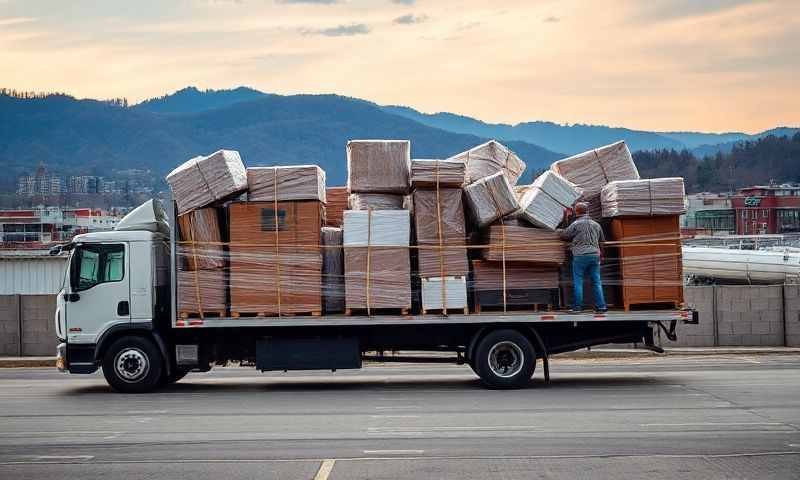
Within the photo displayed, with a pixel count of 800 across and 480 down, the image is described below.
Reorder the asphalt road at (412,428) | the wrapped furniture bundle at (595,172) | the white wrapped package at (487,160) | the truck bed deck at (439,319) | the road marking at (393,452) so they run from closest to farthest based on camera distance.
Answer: the asphalt road at (412,428) → the road marking at (393,452) → the truck bed deck at (439,319) → the wrapped furniture bundle at (595,172) → the white wrapped package at (487,160)

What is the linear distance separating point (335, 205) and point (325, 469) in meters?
10.0

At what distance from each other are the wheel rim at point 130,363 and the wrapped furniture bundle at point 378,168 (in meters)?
4.57

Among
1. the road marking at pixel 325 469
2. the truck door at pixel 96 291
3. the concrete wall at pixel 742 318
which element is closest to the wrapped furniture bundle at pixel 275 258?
the truck door at pixel 96 291

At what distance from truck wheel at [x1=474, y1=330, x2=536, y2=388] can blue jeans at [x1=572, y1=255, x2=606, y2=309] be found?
3.68 feet

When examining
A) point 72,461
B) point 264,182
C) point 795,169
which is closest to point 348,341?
point 264,182

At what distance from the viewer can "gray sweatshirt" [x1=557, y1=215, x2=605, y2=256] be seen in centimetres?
1670

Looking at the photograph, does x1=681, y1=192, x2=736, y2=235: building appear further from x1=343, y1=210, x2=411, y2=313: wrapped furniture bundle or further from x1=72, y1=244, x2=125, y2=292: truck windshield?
x1=72, y1=244, x2=125, y2=292: truck windshield

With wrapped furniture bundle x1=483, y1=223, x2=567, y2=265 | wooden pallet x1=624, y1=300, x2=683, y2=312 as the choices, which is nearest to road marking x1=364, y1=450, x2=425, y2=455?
wrapped furniture bundle x1=483, y1=223, x2=567, y2=265

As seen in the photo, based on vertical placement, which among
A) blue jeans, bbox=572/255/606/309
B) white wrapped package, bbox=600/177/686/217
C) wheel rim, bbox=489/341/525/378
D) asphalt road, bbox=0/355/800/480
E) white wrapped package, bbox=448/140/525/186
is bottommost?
asphalt road, bbox=0/355/800/480

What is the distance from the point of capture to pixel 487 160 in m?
18.8

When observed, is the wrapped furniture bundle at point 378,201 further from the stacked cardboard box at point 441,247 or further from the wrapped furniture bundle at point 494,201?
the wrapped furniture bundle at point 494,201

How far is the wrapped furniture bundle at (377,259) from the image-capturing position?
55.5 feet

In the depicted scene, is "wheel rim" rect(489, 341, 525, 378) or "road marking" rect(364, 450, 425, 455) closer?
"road marking" rect(364, 450, 425, 455)

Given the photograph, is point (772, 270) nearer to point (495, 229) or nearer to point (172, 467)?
point (495, 229)
